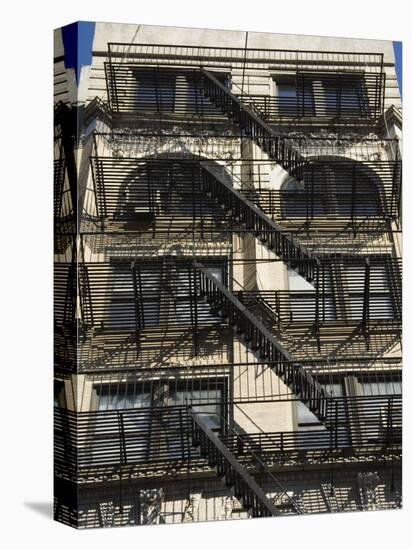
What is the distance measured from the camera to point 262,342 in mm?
31562

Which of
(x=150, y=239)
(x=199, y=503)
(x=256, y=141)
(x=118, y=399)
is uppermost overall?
(x=256, y=141)

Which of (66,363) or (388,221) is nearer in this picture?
(66,363)

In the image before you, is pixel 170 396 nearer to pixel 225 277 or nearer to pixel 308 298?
pixel 225 277

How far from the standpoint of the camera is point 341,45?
1283 inches

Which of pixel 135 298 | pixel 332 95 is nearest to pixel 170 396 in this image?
pixel 135 298

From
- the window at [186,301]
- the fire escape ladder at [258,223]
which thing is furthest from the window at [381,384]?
the window at [186,301]

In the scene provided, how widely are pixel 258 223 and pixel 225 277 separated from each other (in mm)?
1223

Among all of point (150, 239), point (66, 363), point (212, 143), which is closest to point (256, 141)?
point (212, 143)

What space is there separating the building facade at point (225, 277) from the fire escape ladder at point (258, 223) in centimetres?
4

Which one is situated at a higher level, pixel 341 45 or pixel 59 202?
pixel 341 45

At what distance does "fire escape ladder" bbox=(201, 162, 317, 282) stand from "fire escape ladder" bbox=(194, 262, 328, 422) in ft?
4.14

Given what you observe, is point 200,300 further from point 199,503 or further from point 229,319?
point 199,503

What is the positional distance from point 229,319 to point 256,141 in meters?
3.56

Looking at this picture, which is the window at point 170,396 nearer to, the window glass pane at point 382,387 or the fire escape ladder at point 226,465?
the fire escape ladder at point 226,465
